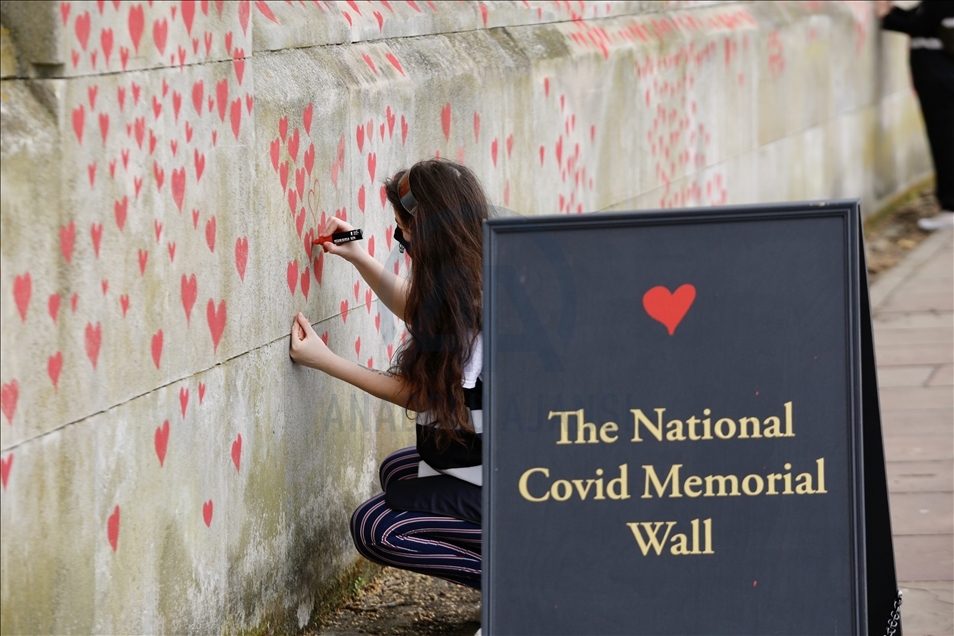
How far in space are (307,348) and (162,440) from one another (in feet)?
2.28

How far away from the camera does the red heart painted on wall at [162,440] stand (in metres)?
2.96

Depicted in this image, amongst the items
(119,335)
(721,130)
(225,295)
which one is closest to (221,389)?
(225,295)

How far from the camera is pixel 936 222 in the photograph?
10234 mm

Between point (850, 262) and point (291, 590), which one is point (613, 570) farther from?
point (291, 590)

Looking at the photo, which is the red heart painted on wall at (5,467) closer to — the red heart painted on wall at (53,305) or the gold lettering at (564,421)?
the red heart painted on wall at (53,305)

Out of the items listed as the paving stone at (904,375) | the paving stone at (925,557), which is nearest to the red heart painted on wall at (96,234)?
the paving stone at (925,557)

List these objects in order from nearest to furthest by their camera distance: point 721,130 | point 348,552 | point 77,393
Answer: point 77,393 < point 348,552 < point 721,130

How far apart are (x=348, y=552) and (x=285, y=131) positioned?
1292 mm

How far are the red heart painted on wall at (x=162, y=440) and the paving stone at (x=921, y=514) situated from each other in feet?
8.49

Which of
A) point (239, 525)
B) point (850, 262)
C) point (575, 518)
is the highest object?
point (850, 262)

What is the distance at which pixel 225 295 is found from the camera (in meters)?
3.24

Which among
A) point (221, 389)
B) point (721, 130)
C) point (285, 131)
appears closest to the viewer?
point (221, 389)

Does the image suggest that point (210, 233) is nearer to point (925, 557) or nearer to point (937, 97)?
point (925, 557)

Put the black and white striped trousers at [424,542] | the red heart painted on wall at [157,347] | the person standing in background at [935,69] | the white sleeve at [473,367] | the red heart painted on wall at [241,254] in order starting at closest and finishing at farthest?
1. the red heart painted on wall at [157,347]
2. the red heart painted on wall at [241,254]
3. the white sleeve at [473,367]
4. the black and white striped trousers at [424,542]
5. the person standing in background at [935,69]
